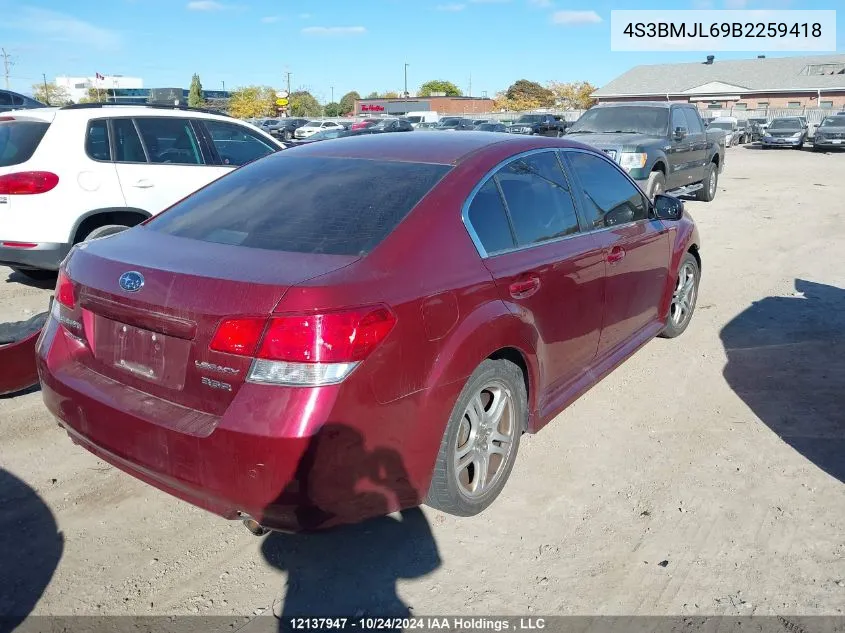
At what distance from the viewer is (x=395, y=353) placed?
2.57 metres

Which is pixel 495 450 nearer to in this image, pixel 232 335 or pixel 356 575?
pixel 356 575

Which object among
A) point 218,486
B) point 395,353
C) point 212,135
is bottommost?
point 218,486

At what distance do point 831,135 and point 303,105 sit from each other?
7401 cm

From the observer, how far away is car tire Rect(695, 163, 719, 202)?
14.1 metres

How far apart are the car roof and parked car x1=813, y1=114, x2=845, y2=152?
3450 centimetres

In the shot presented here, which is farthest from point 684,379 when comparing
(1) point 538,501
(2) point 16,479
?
(2) point 16,479

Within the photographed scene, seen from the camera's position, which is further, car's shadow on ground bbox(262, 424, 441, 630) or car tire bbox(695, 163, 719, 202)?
car tire bbox(695, 163, 719, 202)

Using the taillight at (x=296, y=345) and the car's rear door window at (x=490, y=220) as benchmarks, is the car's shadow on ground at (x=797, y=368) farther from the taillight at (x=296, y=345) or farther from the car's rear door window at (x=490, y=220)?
the taillight at (x=296, y=345)

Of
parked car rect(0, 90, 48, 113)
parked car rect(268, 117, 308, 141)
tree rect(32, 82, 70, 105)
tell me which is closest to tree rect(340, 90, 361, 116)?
tree rect(32, 82, 70, 105)

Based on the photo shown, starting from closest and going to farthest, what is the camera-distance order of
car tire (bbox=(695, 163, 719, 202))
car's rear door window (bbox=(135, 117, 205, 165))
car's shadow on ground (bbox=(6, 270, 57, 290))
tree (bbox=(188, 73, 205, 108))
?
car's rear door window (bbox=(135, 117, 205, 165))
car's shadow on ground (bbox=(6, 270, 57, 290))
car tire (bbox=(695, 163, 719, 202))
tree (bbox=(188, 73, 205, 108))

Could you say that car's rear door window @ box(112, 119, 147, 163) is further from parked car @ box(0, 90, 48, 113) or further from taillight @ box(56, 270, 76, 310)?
parked car @ box(0, 90, 48, 113)

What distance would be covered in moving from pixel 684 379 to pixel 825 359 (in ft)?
A: 4.13

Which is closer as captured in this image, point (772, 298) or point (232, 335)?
point (232, 335)

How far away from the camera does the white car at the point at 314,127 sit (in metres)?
42.7
